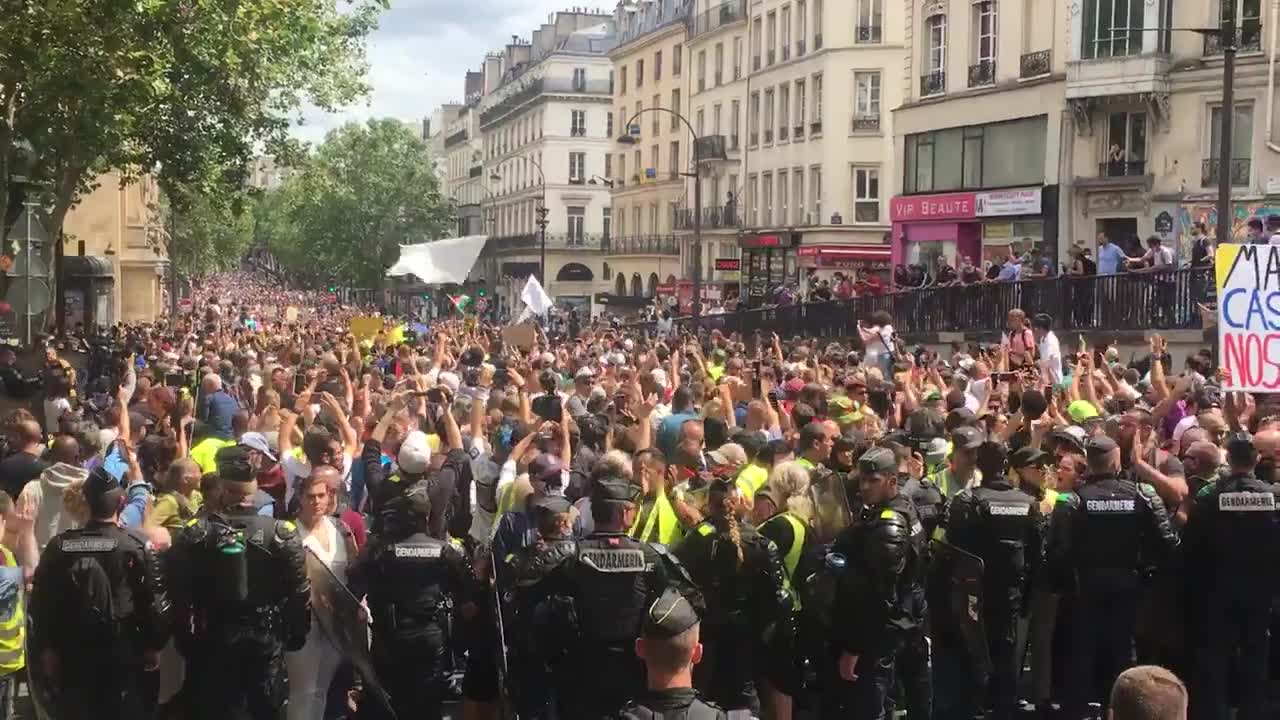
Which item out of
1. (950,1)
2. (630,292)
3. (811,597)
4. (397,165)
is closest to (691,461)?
(811,597)

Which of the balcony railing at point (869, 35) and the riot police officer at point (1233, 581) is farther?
the balcony railing at point (869, 35)

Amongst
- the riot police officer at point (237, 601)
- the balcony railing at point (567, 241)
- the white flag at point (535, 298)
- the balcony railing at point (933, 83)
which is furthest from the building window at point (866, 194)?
the riot police officer at point (237, 601)

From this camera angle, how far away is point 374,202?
99.6m

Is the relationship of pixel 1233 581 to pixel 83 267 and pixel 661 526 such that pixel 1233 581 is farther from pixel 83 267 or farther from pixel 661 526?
pixel 83 267

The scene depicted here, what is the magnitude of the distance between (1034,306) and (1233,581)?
52.3 ft

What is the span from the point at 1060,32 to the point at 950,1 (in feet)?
14.2

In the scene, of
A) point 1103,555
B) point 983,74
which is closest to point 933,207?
point 983,74

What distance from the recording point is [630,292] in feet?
255

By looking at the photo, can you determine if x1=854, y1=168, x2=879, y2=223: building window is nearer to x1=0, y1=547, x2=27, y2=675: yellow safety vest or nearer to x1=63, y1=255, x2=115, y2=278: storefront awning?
x1=63, y1=255, x2=115, y2=278: storefront awning

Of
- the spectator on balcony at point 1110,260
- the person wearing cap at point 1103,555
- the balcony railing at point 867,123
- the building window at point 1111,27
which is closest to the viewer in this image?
the person wearing cap at point 1103,555

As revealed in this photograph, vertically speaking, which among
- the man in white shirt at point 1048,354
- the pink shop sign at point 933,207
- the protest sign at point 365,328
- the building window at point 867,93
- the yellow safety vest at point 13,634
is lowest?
the yellow safety vest at point 13,634

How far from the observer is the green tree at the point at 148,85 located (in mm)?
18109

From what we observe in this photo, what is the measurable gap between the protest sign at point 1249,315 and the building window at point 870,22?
4133cm

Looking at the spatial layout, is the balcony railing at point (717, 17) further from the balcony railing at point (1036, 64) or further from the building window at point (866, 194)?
the balcony railing at point (1036, 64)
